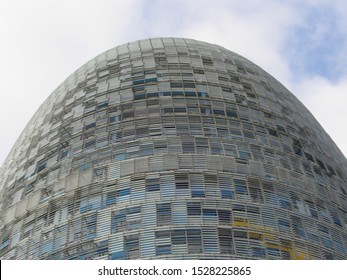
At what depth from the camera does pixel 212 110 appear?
238 ft

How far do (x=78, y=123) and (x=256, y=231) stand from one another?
65.3 feet

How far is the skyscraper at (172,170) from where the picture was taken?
5991 cm

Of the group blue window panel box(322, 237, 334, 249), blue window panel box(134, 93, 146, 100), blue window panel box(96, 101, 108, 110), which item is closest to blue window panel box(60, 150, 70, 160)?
blue window panel box(96, 101, 108, 110)

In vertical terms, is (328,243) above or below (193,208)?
below

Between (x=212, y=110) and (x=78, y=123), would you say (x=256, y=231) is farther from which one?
(x=78, y=123)

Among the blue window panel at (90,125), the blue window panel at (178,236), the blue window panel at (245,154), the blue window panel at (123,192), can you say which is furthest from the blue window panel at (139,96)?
the blue window panel at (178,236)

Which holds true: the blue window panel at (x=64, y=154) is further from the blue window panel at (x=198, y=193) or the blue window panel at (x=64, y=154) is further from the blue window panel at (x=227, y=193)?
the blue window panel at (x=227, y=193)

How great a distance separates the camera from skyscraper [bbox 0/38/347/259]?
59.9m

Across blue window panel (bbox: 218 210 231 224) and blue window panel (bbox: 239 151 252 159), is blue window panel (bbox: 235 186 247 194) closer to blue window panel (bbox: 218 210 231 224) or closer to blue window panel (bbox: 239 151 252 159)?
blue window panel (bbox: 218 210 231 224)

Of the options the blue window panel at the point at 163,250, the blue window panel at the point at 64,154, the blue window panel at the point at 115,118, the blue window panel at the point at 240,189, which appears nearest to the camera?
the blue window panel at the point at 163,250

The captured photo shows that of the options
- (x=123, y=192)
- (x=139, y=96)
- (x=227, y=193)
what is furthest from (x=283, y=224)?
(x=139, y=96)

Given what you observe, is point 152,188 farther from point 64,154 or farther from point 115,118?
point 115,118

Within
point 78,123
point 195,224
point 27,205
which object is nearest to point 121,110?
point 78,123

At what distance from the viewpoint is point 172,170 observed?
6438 cm
